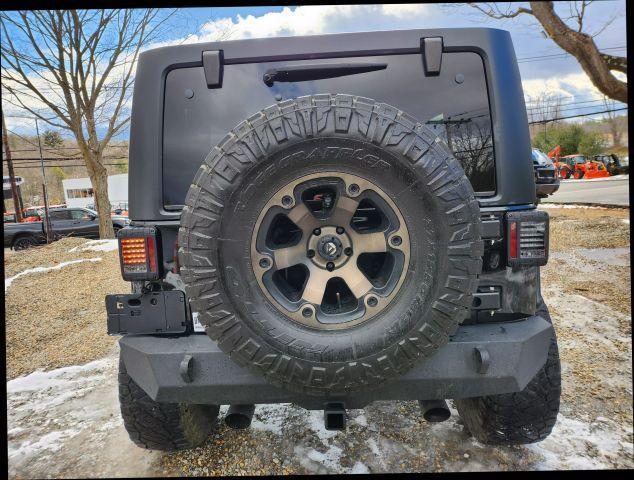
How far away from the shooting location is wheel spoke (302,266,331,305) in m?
1.71

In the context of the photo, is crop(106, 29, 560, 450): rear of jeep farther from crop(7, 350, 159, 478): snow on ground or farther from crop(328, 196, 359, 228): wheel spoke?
crop(7, 350, 159, 478): snow on ground

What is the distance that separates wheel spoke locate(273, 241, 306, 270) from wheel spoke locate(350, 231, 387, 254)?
23cm

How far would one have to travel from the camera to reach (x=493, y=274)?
1986 millimetres

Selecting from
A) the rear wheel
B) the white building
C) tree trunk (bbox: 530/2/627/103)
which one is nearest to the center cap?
tree trunk (bbox: 530/2/627/103)

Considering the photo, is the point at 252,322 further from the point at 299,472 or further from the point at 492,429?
the point at 492,429

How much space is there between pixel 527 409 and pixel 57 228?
15.8 metres

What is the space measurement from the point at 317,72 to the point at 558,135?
140 ft

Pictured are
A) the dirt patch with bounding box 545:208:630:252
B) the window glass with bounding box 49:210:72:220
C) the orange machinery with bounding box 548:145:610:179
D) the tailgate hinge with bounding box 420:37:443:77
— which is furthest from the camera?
the orange machinery with bounding box 548:145:610:179

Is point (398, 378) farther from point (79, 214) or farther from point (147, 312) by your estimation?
point (79, 214)

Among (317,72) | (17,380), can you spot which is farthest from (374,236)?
(17,380)

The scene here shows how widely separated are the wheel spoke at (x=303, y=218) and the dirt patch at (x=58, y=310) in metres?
3.50

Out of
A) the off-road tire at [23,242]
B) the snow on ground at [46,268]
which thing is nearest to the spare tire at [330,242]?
the snow on ground at [46,268]

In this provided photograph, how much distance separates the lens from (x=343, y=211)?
66.8 inches

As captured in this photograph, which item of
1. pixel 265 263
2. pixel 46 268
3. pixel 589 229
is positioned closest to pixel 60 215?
pixel 46 268
